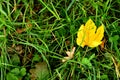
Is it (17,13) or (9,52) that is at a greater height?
(17,13)

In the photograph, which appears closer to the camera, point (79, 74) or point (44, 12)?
point (79, 74)

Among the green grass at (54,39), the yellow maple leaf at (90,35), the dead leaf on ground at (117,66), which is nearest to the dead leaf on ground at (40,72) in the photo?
the green grass at (54,39)

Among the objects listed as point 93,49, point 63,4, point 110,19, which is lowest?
point 93,49

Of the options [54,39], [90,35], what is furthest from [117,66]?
[54,39]

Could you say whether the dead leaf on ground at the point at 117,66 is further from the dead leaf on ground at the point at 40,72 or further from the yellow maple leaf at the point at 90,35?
the dead leaf on ground at the point at 40,72

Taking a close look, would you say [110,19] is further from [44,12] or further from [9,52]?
[9,52]

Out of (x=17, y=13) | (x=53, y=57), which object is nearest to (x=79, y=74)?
(x=53, y=57)

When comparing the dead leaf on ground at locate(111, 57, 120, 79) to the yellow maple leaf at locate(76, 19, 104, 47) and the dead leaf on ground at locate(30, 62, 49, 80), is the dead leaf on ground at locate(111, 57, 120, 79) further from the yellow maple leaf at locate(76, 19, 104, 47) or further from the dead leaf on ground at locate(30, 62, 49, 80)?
the dead leaf on ground at locate(30, 62, 49, 80)

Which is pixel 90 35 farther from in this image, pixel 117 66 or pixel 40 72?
pixel 40 72

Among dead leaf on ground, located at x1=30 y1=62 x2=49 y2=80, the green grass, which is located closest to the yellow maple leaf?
the green grass
